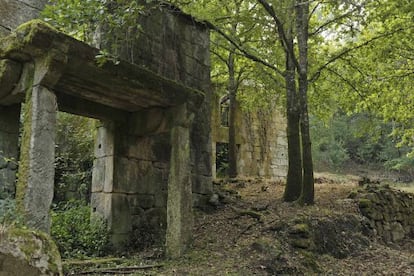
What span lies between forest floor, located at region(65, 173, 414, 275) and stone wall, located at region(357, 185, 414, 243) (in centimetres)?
30

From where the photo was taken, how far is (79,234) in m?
6.16

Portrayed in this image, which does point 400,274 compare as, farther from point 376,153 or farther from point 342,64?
point 376,153

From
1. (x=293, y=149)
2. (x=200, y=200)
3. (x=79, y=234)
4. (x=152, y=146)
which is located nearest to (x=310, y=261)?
(x=200, y=200)

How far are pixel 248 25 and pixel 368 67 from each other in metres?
3.62

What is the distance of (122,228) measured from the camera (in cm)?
650

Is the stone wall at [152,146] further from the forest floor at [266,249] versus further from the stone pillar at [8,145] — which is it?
the stone pillar at [8,145]

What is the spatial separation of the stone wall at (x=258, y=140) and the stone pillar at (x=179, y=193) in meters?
7.01

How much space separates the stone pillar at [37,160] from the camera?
416 centimetres

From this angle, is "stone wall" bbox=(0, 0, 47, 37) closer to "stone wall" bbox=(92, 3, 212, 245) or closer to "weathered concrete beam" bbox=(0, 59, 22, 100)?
"weathered concrete beam" bbox=(0, 59, 22, 100)

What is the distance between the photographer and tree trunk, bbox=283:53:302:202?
8586 millimetres

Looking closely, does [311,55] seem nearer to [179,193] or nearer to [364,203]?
[364,203]

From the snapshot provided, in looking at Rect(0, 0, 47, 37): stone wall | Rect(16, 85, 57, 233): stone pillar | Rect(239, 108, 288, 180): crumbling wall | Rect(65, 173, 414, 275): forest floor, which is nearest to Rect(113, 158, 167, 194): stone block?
Rect(65, 173, 414, 275): forest floor

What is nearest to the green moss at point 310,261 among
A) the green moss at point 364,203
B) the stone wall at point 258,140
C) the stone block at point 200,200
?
the stone block at point 200,200

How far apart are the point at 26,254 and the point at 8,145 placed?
290cm
